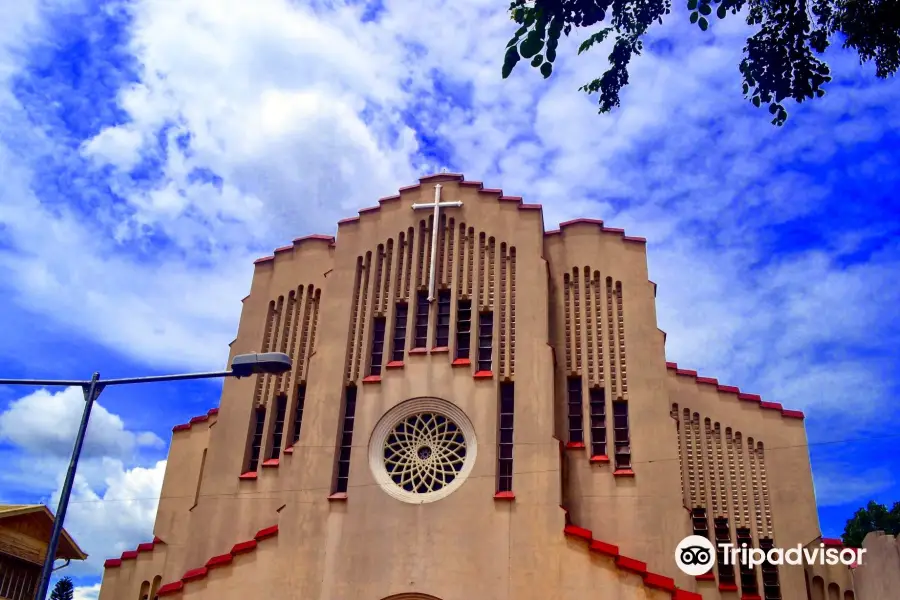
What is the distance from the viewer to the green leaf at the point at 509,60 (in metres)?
6.77

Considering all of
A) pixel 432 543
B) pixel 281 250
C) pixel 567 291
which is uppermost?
pixel 281 250

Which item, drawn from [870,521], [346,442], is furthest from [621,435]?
[870,521]

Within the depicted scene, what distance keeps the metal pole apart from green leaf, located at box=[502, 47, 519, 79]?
7.76 m

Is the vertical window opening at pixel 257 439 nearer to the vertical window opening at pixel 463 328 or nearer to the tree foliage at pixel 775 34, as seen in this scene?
the vertical window opening at pixel 463 328

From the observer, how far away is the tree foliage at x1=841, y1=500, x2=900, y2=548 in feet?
132

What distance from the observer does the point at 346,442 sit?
73.6 feet

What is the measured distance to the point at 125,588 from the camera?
77.9 feet

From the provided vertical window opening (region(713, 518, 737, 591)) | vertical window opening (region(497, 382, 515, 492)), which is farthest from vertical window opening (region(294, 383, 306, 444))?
vertical window opening (region(713, 518, 737, 591))

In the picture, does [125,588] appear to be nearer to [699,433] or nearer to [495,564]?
[495,564]

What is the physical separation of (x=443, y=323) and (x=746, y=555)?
10738mm

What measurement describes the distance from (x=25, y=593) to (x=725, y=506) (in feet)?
63.7

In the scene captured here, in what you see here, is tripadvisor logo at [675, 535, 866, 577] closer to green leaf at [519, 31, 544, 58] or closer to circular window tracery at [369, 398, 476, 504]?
circular window tracery at [369, 398, 476, 504]

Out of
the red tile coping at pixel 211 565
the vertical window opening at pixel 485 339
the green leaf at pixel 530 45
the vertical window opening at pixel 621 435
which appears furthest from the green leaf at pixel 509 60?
the red tile coping at pixel 211 565

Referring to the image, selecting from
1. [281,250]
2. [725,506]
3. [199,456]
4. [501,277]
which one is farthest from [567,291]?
[199,456]
